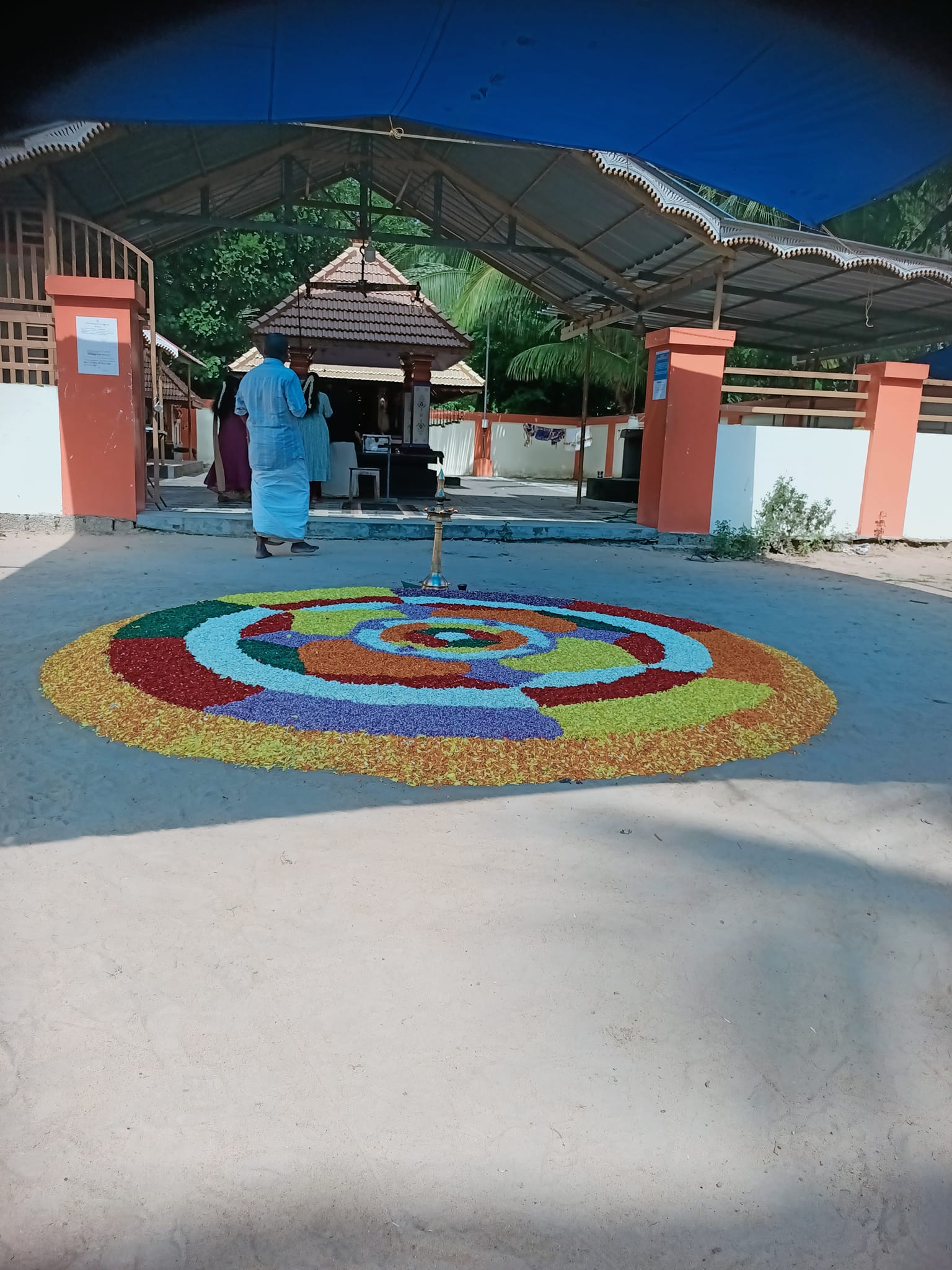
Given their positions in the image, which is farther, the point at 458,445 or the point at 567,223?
the point at 458,445

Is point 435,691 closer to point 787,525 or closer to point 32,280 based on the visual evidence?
point 32,280

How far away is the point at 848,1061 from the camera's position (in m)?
1.84

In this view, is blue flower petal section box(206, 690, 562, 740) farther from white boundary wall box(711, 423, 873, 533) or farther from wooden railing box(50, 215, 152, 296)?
white boundary wall box(711, 423, 873, 533)

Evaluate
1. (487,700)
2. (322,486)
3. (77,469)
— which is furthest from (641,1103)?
(322,486)

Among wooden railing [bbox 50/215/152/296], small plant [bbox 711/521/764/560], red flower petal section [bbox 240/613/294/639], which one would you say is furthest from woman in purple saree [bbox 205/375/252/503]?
red flower petal section [bbox 240/613/294/639]

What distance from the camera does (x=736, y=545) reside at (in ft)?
33.8

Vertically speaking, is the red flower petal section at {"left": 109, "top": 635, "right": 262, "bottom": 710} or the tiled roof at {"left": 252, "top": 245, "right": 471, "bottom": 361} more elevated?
the tiled roof at {"left": 252, "top": 245, "right": 471, "bottom": 361}

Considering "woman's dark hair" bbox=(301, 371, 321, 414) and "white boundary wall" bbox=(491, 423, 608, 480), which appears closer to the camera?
"woman's dark hair" bbox=(301, 371, 321, 414)

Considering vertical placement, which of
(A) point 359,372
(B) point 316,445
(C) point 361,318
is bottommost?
(B) point 316,445

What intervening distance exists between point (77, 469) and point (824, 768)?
8462 mm

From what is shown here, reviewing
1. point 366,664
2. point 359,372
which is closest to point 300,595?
point 366,664

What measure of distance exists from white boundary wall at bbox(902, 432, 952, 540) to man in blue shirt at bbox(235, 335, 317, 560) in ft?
25.7

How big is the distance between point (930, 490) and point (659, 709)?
30.3ft

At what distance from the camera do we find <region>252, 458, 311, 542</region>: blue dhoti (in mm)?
7992
